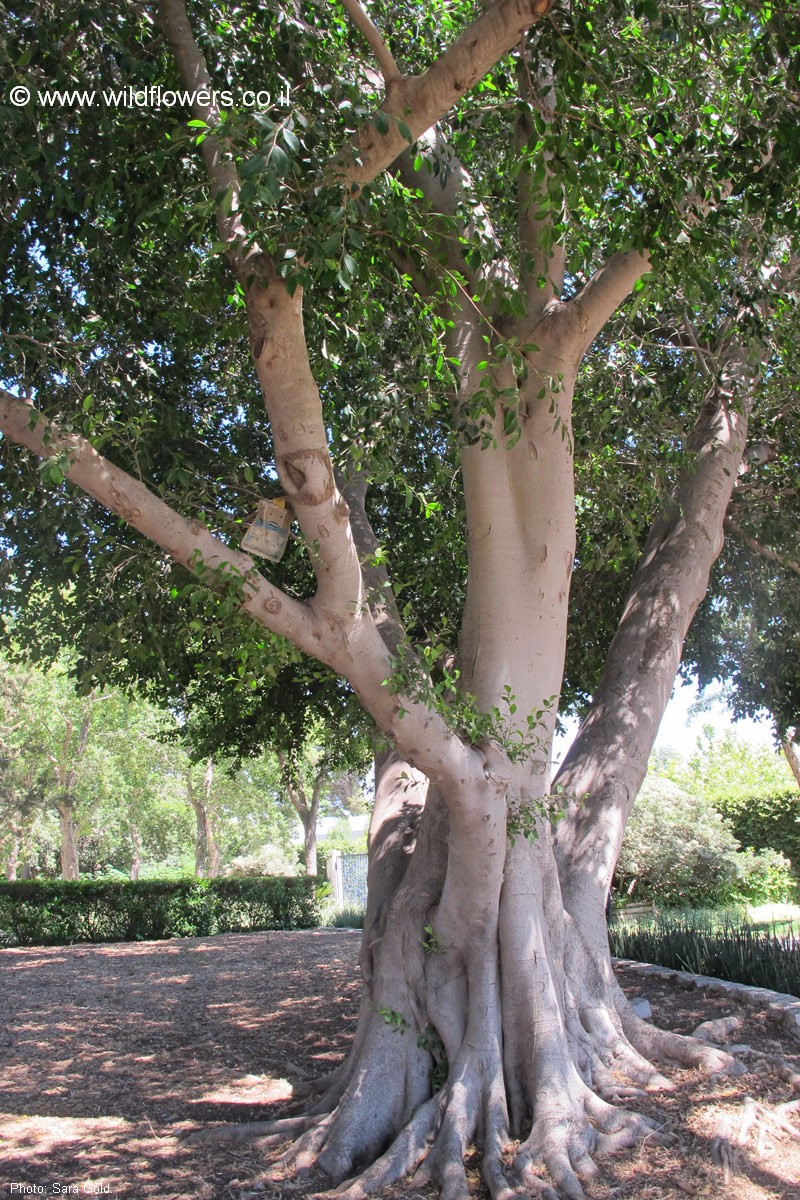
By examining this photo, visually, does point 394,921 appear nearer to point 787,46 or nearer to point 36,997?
point 787,46

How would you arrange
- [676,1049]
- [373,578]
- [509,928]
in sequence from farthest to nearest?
[373,578] → [676,1049] → [509,928]

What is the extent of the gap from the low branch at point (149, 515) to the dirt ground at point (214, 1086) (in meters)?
2.68

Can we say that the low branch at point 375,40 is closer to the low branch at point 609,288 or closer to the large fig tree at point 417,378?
the large fig tree at point 417,378

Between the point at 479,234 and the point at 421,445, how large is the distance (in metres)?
2.84

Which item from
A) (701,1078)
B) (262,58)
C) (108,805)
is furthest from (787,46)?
(108,805)

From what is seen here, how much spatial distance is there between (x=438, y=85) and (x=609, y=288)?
183 centimetres

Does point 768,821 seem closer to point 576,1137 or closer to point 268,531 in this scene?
point 576,1137

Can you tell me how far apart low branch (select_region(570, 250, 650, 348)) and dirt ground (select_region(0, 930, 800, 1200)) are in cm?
411

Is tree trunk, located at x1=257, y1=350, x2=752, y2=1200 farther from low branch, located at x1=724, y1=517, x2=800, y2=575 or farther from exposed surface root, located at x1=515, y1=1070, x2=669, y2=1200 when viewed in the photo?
low branch, located at x1=724, y1=517, x2=800, y2=575

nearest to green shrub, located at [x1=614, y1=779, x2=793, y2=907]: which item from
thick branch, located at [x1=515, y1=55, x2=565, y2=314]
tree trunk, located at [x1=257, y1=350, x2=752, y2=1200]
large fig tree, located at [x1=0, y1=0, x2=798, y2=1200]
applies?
large fig tree, located at [x1=0, y1=0, x2=798, y2=1200]

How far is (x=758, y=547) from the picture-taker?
28.5 ft

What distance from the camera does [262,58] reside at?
592 centimetres

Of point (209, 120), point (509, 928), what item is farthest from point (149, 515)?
point (509, 928)

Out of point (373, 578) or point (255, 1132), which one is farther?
point (373, 578)
